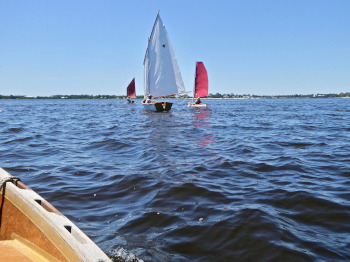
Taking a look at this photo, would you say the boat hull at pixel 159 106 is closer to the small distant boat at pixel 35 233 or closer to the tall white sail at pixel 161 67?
the tall white sail at pixel 161 67

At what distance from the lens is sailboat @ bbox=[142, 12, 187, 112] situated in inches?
1347

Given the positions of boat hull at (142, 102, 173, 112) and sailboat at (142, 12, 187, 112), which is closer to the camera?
boat hull at (142, 102, 173, 112)

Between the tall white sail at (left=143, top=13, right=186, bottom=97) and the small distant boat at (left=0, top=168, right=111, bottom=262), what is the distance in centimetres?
3259

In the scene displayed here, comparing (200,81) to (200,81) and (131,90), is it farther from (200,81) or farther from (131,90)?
(131,90)

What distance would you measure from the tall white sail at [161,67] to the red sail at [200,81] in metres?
13.5

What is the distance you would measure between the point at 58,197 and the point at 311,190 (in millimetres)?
5036

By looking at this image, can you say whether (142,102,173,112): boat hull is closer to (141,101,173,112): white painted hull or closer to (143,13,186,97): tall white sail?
(141,101,173,112): white painted hull

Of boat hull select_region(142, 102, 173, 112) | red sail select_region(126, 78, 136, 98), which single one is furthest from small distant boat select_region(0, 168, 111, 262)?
red sail select_region(126, 78, 136, 98)

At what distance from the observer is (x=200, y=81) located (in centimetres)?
4934

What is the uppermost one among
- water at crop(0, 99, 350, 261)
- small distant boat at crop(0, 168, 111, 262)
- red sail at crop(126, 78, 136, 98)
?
red sail at crop(126, 78, 136, 98)

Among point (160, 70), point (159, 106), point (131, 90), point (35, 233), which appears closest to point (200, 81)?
point (160, 70)

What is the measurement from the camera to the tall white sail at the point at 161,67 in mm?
34281

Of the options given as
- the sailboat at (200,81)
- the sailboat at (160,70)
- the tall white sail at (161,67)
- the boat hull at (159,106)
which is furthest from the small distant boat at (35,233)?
the sailboat at (200,81)

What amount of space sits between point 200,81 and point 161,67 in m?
16.1
